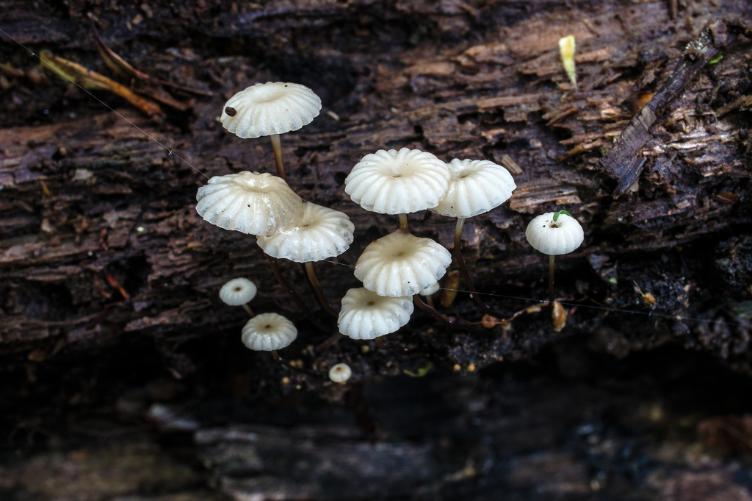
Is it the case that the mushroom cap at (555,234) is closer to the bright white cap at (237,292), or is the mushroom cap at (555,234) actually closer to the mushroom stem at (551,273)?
the mushroom stem at (551,273)

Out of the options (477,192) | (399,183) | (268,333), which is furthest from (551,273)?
(268,333)

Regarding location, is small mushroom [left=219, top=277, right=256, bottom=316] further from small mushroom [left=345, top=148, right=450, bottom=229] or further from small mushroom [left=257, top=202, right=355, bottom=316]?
small mushroom [left=345, top=148, right=450, bottom=229]

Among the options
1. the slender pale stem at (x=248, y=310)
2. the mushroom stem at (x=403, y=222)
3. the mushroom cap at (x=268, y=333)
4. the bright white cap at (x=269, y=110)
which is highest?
the bright white cap at (x=269, y=110)

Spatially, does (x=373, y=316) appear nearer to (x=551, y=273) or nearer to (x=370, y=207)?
(x=370, y=207)

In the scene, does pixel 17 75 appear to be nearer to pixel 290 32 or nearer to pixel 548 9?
pixel 290 32

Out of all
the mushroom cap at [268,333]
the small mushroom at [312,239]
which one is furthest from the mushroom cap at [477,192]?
the mushroom cap at [268,333]

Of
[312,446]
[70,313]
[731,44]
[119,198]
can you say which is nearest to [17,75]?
[119,198]

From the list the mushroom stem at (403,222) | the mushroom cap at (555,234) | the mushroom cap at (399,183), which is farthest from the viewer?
the mushroom stem at (403,222)
